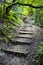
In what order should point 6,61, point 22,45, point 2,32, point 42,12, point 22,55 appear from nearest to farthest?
point 6,61 < point 22,55 < point 22,45 < point 2,32 < point 42,12

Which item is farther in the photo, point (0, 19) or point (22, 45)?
point (0, 19)

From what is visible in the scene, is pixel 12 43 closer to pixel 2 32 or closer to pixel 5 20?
pixel 2 32

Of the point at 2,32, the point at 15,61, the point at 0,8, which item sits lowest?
the point at 15,61

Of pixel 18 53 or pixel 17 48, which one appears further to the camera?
pixel 17 48

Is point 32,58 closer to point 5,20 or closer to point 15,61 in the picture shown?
point 15,61

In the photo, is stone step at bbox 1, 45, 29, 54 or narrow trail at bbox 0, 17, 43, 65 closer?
narrow trail at bbox 0, 17, 43, 65

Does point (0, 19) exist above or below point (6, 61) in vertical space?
above

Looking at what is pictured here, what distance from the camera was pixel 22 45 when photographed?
8461 mm

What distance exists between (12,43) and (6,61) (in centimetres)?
228

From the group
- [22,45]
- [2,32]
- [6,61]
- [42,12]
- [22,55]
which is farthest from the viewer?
[42,12]

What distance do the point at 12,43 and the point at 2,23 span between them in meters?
2.25

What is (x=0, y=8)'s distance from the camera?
1172 centimetres

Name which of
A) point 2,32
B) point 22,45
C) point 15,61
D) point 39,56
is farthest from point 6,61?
point 2,32

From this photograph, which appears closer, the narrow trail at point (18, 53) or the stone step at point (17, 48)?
the narrow trail at point (18, 53)
